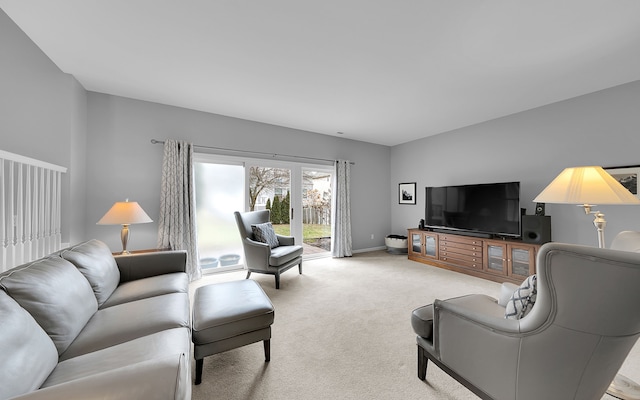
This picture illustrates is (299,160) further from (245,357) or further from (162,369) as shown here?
(162,369)

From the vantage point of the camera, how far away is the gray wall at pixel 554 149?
112 inches

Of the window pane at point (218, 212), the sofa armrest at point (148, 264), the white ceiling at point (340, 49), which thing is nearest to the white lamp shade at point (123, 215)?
the sofa armrest at point (148, 264)

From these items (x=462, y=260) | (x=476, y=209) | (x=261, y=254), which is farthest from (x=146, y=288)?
(x=476, y=209)

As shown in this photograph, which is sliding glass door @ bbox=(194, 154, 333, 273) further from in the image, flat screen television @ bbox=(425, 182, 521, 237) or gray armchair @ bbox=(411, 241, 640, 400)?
gray armchair @ bbox=(411, 241, 640, 400)

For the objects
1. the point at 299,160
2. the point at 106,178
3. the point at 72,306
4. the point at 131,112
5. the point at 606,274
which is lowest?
the point at 72,306

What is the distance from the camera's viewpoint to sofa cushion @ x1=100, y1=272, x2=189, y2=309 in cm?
178

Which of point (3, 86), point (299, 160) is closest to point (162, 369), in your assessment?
point (3, 86)

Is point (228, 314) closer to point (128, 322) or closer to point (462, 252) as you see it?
point (128, 322)

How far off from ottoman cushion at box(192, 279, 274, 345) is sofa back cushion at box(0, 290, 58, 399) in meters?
0.65

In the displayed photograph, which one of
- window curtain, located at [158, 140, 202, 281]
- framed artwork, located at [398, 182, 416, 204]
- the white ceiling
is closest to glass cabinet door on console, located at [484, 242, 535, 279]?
framed artwork, located at [398, 182, 416, 204]

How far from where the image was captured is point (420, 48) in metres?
2.15

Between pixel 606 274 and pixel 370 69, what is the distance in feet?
7.82

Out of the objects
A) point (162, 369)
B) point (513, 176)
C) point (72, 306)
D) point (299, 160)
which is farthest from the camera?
point (299, 160)

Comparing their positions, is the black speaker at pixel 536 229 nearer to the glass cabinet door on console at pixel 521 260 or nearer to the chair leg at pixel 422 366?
the glass cabinet door on console at pixel 521 260
